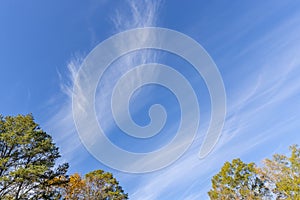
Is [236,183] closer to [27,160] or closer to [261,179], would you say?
[261,179]

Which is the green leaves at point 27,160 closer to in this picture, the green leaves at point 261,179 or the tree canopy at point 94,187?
the tree canopy at point 94,187

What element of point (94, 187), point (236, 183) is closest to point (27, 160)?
point (94, 187)

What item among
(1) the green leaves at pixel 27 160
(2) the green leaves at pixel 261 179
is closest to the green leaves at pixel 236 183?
(2) the green leaves at pixel 261 179

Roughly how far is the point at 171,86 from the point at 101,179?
17709 millimetres

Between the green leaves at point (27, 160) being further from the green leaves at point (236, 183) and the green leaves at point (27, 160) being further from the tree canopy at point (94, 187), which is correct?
the green leaves at point (236, 183)

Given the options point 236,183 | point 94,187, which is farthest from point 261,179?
point 94,187

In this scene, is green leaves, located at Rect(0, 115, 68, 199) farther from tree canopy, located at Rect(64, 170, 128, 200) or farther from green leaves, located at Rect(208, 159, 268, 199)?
A: green leaves, located at Rect(208, 159, 268, 199)

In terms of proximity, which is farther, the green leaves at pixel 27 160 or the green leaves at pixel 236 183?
the green leaves at pixel 236 183

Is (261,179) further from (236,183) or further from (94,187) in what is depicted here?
(94,187)

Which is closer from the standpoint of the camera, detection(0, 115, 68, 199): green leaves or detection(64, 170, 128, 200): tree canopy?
detection(0, 115, 68, 199): green leaves

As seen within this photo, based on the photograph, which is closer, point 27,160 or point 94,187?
point 27,160

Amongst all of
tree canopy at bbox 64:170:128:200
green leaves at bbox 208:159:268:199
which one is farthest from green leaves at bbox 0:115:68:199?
green leaves at bbox 208:159:268:199

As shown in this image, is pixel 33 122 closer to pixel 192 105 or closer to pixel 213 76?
pixel 192 105

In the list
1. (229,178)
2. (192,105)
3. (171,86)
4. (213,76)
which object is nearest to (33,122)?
(171,86)
